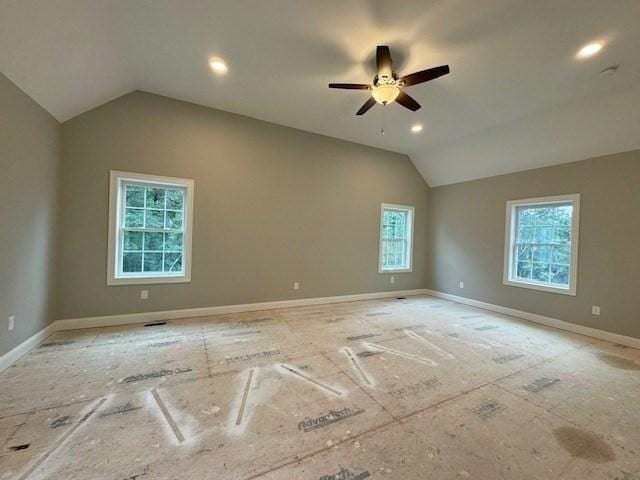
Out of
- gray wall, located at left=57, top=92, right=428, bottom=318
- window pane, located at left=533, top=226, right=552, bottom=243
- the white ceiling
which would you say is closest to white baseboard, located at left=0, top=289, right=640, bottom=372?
gray wall, located at left=57, top=92, right=428, bottom=318

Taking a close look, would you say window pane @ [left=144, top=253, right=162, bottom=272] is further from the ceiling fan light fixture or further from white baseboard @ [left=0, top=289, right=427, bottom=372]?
the ceiling fan light fixture

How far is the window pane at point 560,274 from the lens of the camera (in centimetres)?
408

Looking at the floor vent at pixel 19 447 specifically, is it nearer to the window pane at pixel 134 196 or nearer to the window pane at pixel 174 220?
the window pane at pixel 174 220

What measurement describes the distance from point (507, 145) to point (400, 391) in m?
4.39

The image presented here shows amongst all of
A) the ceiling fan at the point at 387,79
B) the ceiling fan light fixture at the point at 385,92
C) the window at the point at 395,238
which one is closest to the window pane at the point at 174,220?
the ceiling fan at the point at 387,79

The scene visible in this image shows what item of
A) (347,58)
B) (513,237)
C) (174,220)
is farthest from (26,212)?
(513,237)

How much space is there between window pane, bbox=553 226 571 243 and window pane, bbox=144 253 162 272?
20.8ft

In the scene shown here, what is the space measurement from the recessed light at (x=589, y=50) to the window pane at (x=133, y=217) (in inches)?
217

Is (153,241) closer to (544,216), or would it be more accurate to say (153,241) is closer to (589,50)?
(589,50)

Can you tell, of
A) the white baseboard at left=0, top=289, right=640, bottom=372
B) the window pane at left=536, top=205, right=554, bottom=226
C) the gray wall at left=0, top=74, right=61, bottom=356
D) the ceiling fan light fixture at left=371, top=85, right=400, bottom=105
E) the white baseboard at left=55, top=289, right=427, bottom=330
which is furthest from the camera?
the window pane at left=536, top=205, right=554, bottom=226

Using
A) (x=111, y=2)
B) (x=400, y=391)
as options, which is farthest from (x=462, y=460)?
(x=111, y=2)

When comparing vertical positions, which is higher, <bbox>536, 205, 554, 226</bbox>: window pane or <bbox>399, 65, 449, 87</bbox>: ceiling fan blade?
<bbox>399, 65, 449, 87</bbox>: ceiling fan blade

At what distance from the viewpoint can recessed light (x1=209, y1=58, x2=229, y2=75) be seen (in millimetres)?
2893

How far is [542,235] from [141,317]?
655 cm
